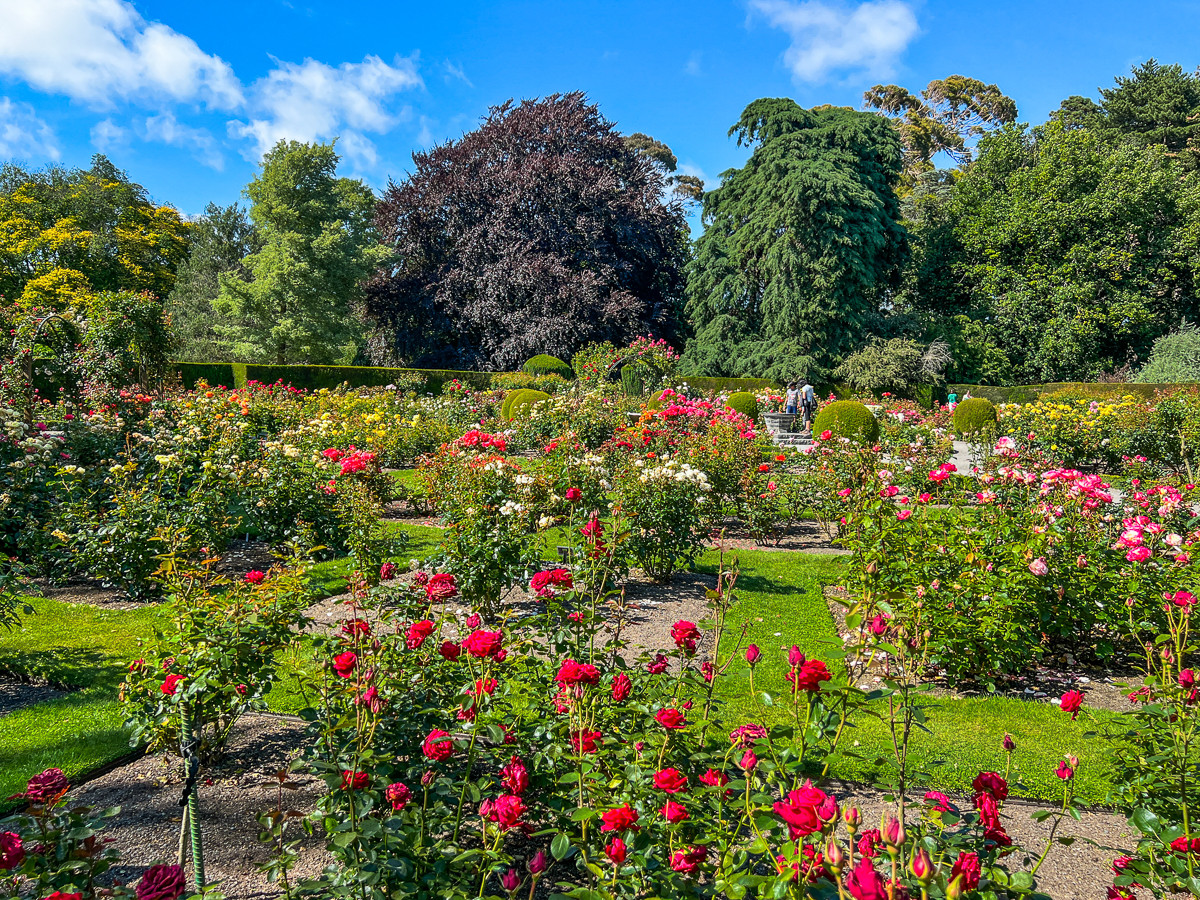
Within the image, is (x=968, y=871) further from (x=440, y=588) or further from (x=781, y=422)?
(x=781, y=422)

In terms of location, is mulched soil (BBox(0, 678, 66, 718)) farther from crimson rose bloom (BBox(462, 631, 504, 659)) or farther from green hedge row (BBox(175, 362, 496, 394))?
green hedge row (BBox(175, 362, 496, 394))

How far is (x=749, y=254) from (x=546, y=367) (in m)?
9.31

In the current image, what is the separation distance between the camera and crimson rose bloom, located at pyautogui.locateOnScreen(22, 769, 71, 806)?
1372 millimetres

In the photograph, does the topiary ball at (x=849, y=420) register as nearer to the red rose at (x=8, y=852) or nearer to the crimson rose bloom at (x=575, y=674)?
the crimson rose bloom at (x=575, y=674)

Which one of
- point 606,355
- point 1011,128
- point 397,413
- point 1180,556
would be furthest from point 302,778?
point 1011,128

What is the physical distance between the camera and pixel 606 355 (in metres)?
16.8

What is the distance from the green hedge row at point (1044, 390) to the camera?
676 inches

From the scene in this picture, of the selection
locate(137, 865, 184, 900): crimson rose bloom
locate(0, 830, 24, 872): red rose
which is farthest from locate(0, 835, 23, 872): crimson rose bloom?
locate(137, 865, 184, 900): crimson rose bloom

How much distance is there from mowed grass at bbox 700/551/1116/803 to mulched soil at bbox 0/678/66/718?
144 inches

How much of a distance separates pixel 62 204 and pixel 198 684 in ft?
121

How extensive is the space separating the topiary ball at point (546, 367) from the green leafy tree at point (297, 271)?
9.65 m

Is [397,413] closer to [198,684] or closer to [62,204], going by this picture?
[198,684]

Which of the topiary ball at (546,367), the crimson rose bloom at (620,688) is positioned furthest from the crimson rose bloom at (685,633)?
the topiary ball at (546,367)

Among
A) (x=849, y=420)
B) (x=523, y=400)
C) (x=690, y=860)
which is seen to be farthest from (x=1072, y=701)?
(x=523, y=400)
